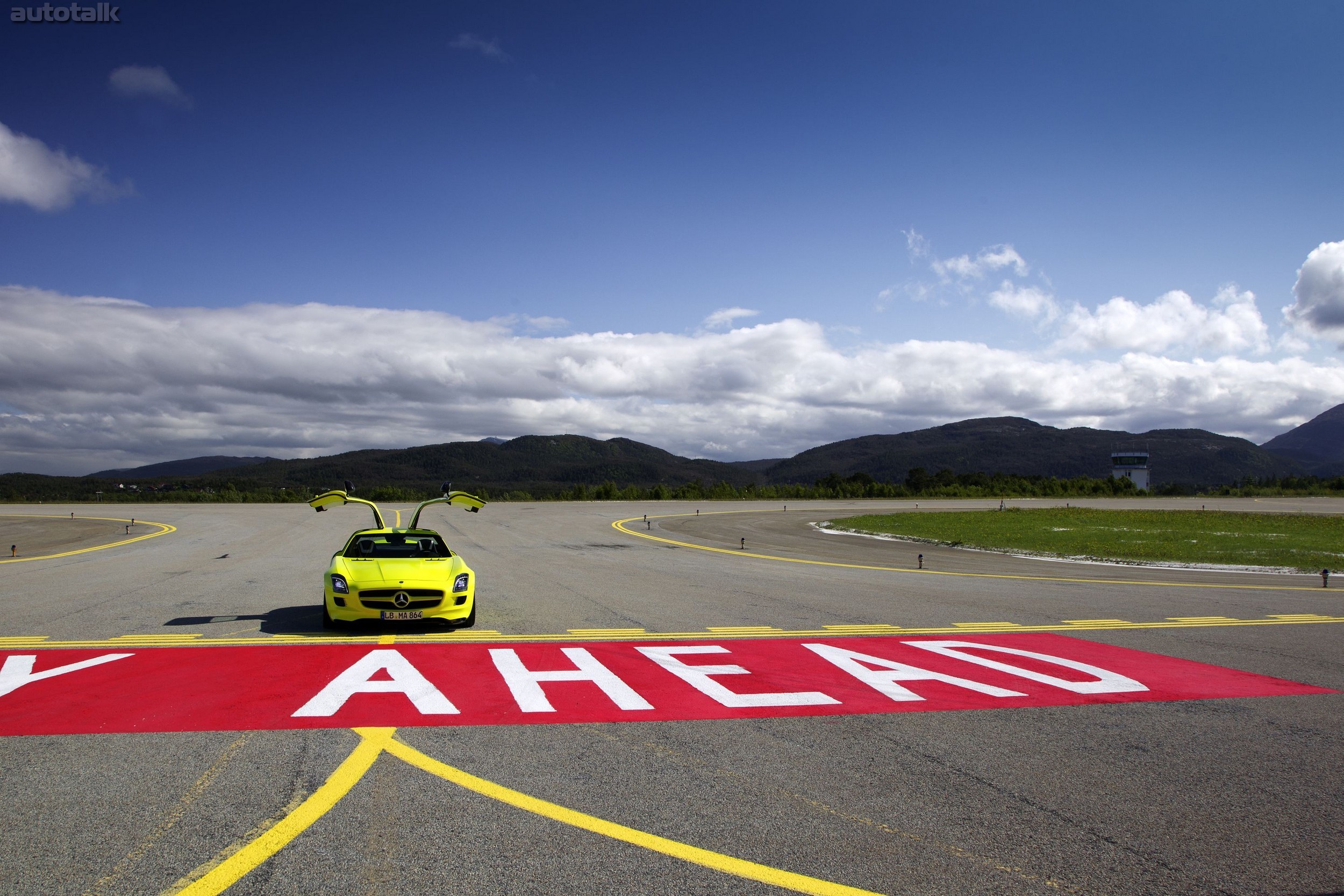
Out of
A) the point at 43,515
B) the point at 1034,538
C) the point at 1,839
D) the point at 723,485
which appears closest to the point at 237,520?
the point at 43,515

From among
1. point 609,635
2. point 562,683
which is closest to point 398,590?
point 609,635

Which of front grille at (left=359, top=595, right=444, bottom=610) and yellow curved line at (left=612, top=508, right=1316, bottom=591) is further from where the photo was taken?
yellow curved line at (left=612, top=508, right=1316, bottom=591)

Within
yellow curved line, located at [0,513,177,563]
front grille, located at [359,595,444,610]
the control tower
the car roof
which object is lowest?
yellow curved line, located at [0,513,177,563]

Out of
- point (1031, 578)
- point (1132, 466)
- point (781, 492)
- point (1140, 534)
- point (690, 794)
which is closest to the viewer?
point (690, 794)

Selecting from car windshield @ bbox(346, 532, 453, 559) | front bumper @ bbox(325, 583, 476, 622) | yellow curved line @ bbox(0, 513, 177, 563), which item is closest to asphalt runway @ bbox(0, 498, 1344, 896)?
front bumper @ bbox(325, 583, 476, 622)

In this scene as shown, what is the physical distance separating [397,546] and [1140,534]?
3235 centimetres

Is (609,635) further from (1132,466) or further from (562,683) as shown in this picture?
(1132,466)

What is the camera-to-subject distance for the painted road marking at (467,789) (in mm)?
3738

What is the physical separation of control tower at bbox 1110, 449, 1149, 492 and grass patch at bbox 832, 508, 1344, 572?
8196cm

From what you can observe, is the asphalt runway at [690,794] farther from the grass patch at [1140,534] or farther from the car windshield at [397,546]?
the grass patch at [1140,534]

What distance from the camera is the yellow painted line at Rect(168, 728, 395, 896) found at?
12.2 ft

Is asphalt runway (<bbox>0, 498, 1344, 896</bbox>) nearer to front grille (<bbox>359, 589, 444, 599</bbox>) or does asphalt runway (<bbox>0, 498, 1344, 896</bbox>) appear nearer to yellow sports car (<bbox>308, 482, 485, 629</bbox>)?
yellow sports car (<bbox>308, 482, 485, 629</bbox>)

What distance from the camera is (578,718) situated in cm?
651

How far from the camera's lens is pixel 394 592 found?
10.1m
